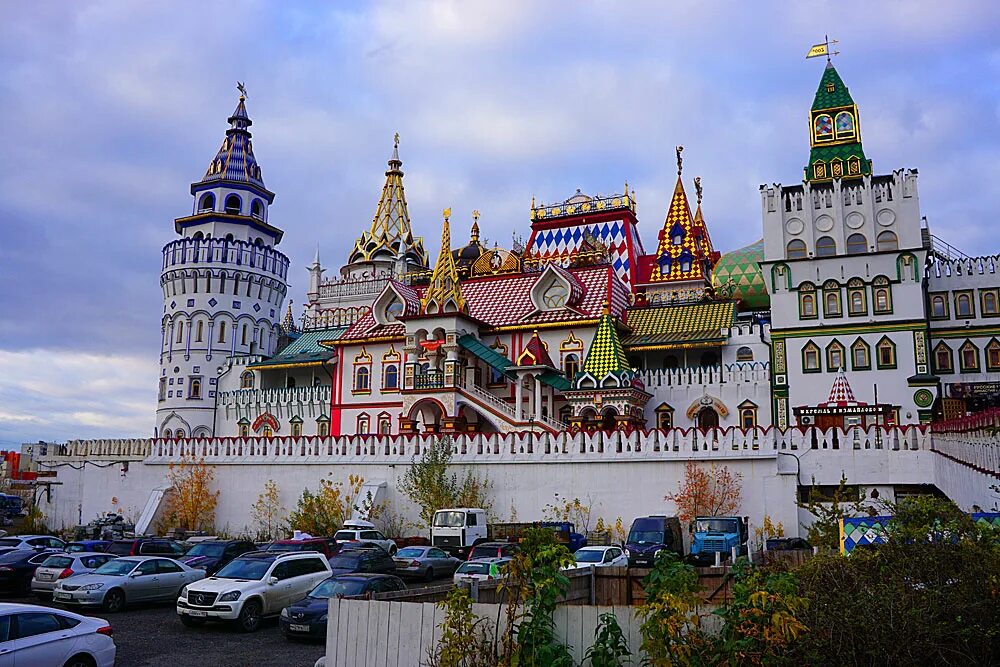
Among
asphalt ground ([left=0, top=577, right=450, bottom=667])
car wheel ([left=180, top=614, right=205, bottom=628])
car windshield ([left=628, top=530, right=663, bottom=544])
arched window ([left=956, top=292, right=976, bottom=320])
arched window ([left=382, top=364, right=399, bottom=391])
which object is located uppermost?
arched window ([left=956, top=292, right=976, bottom=320])

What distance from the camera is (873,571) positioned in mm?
8094

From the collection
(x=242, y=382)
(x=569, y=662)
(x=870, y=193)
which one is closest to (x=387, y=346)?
(x=242, y=382)

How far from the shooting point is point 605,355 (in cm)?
A: 4047

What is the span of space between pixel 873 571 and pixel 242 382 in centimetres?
5141

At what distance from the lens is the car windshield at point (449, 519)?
29.8 m

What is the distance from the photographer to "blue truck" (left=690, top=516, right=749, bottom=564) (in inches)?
912

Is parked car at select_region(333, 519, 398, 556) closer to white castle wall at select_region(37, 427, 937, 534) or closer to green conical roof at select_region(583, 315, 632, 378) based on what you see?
white castle wall at select_region(37, 427, 937, 534)

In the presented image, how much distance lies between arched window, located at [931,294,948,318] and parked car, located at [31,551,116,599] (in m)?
35.6

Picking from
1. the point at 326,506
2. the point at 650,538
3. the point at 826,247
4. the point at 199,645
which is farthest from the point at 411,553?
the point at 826,247

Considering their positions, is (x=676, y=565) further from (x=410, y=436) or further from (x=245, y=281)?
(x=245, y=281)

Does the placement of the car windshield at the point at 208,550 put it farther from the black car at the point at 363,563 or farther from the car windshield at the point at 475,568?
the car windshield at the point at 475,568

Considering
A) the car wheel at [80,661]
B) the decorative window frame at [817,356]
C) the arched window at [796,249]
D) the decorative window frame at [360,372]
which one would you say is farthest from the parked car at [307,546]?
the arched window at [796,249]

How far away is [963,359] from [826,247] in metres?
7.75

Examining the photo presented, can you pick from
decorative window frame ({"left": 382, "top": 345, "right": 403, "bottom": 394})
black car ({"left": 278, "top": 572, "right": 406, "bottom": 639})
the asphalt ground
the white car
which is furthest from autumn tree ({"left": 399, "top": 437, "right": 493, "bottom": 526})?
the white car
